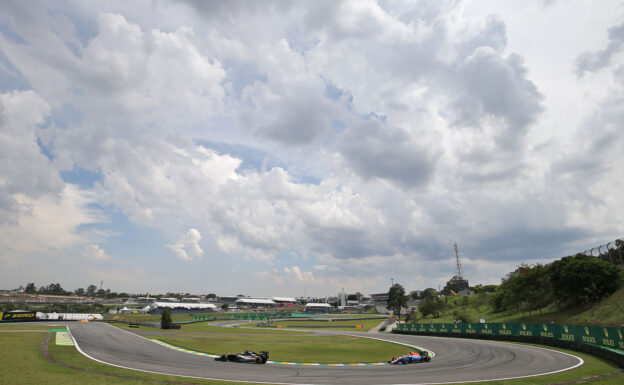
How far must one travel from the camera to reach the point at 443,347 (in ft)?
144

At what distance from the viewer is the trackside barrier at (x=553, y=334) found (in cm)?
3044

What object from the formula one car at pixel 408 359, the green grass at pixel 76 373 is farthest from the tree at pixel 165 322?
the formula one car at pixel 408 359

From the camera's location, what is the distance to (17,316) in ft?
264

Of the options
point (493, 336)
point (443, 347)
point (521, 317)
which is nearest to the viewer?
point (443, 347)

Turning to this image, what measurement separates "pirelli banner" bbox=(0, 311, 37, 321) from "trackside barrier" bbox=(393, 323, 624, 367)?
90.6 meters

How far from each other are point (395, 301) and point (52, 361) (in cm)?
13331

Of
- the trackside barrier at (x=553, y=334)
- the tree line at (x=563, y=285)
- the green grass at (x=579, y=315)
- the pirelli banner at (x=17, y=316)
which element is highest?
the tree line at (x=563, y=285)

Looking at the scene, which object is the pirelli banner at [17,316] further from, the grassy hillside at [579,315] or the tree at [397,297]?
the tree at [397,297]

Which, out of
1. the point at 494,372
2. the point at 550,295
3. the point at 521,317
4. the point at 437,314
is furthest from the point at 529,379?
the point at 437,314

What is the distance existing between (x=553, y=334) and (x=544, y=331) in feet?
5.64

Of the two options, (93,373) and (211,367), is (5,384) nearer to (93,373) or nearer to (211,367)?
(93,373)

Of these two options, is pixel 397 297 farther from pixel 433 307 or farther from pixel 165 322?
pixel 165 322

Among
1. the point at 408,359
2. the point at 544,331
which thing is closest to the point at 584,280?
the point at 544,331

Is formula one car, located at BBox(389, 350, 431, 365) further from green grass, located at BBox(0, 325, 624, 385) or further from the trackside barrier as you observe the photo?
the trackside barrier
